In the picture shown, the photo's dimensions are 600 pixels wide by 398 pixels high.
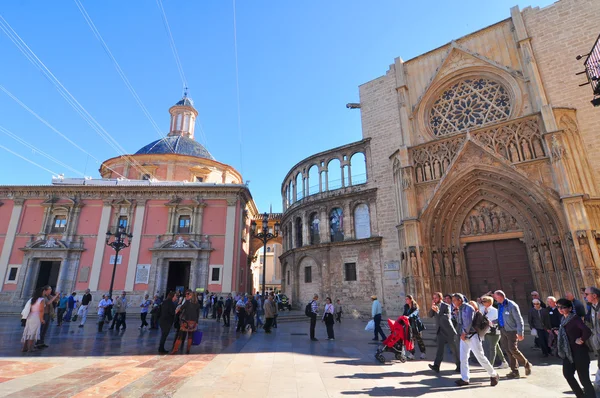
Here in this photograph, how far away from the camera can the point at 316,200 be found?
2236 centimetres

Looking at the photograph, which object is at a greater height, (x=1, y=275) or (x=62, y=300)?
(x=1, y=275)

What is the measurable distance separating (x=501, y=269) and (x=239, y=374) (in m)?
14.8

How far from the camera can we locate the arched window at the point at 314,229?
73.7ft

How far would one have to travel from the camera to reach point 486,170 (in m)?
15.3

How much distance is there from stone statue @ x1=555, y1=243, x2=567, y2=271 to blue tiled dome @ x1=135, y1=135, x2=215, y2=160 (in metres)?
28.1

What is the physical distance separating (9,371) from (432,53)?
23.7m

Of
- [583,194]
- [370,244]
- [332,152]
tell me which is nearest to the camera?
[583,194]

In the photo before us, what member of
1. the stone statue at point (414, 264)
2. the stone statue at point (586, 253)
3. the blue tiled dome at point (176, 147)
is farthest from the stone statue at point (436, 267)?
the blue tiled dome at point (176, 147)

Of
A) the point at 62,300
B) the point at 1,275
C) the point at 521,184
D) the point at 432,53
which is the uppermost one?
the point at 432,53

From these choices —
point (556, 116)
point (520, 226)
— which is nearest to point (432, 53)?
point (556, 116)

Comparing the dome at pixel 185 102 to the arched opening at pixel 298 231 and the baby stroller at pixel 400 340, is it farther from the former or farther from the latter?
the baby stroller at pixel 400 340

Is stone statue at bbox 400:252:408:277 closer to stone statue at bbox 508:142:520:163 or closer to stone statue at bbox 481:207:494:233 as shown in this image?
stone statue at bbox 481:207:494:233

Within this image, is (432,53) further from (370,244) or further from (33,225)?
(33,225)

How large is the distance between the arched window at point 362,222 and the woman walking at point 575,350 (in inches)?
A: 611
